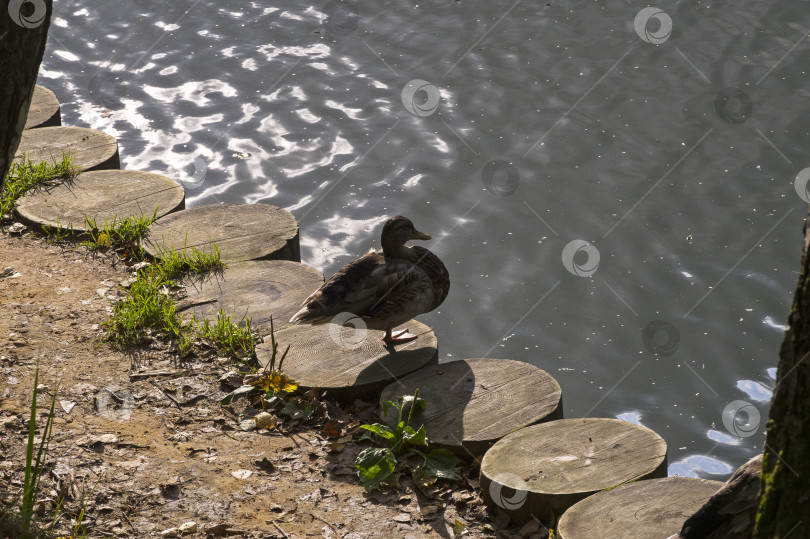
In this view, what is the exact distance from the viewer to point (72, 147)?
7.67m

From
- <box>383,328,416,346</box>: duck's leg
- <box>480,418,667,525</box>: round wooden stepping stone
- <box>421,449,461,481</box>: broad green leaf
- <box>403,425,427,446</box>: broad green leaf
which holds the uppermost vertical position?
<box>480,418,667,525</box>: round wooden stepping stone

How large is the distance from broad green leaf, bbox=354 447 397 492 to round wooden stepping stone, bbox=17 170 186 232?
3.16 meters

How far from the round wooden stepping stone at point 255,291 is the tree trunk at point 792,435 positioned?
143 inches

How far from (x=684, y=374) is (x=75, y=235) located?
465cm

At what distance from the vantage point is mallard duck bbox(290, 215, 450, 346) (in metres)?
5.14

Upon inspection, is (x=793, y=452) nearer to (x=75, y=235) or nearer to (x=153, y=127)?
(x=75, y=235)

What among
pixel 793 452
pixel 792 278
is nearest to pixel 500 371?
pixel 793 452

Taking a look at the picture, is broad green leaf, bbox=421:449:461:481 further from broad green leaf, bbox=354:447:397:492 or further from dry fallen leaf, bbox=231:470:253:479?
dry fallen leaf, bbox=231:470:253:479

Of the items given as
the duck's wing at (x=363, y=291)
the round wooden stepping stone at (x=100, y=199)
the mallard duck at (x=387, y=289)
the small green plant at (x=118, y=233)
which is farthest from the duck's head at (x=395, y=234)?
the round wooden stepping stone at (x=100, y=199)

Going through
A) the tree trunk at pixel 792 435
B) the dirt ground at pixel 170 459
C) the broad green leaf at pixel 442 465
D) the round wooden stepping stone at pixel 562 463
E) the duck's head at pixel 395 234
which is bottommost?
the dirt ground at pixel 170 459

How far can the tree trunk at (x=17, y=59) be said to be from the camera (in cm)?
332

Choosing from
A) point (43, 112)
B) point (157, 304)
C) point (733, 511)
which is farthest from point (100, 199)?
point (733, 511)

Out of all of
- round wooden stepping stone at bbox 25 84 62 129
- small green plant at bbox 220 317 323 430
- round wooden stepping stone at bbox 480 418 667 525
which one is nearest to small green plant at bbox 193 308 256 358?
small green plant at bbox 220 317 323 430

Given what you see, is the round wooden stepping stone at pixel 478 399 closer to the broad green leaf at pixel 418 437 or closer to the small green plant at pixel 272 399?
the broad green leaf at pixel 418 437
